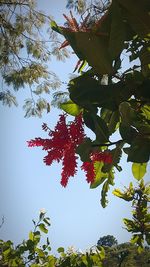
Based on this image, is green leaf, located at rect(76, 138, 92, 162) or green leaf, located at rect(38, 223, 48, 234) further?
green leaf, located at rect(38, 223, 48, 234)

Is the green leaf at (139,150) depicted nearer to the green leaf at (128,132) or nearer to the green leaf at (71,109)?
the green leaf at (128,132)

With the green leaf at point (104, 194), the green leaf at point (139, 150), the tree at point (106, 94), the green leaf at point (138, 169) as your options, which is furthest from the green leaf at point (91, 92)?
the green leaf at point (104, 194)

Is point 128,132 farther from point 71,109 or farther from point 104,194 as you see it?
point 104,194

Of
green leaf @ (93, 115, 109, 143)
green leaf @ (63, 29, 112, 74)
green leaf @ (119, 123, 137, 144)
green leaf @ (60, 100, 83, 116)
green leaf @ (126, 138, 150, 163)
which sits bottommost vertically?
green leaf @ (126, 138, 150, 163)

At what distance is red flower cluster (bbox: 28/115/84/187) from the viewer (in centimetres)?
87

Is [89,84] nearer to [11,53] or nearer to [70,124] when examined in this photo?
[70,124]

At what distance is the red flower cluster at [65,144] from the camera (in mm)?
868

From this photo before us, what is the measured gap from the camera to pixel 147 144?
2.61ft

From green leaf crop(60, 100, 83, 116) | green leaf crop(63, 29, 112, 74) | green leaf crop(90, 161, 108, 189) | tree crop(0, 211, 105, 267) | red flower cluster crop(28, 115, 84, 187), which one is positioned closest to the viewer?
green leaf crop(63, 29, 112, 74)

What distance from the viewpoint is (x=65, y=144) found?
0.87m

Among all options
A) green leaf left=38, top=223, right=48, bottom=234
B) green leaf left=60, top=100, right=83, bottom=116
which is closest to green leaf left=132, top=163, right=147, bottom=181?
green leaf left=60, top=100, right=83, bottom=116

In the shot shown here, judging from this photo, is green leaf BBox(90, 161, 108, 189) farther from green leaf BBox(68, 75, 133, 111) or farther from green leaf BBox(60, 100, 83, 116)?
green leaf BBox(68, 75, 133, 111)

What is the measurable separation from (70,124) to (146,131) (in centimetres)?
21

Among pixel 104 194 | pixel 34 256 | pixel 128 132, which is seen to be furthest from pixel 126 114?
pixel 34 256
